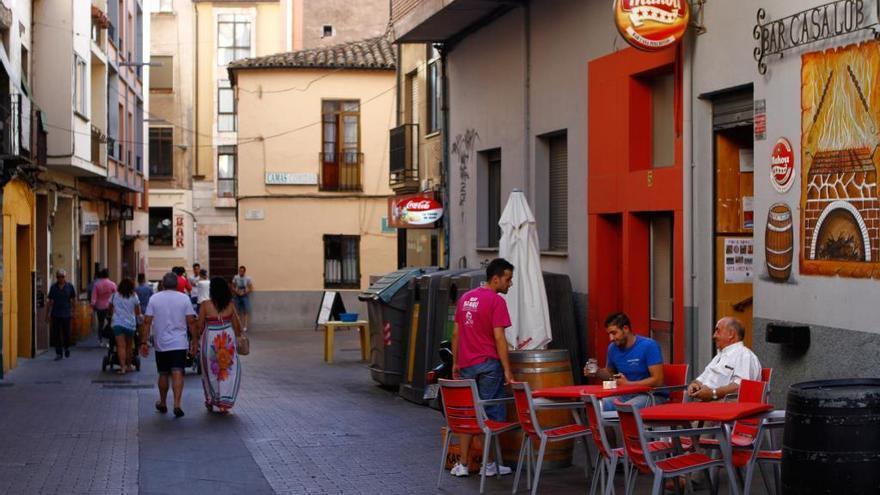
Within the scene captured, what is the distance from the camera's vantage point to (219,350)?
52.1ft

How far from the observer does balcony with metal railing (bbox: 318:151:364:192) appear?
39.0 metres

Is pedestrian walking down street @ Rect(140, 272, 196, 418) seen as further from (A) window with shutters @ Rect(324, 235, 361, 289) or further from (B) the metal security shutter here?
(A) window with shutters @ Rect(324, 235, 361, 289)

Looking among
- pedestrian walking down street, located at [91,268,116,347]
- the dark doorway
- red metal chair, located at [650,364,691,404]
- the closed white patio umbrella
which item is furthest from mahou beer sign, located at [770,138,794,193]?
the dark doorway

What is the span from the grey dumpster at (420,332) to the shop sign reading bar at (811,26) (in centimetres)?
651

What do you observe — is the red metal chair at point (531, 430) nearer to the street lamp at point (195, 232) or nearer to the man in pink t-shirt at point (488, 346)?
the man in pink t-shirt at point (488, 346)

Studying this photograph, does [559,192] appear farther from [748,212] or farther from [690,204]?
[748,212]

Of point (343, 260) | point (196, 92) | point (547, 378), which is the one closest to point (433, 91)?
point (547, 378)

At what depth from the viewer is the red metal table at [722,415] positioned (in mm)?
8125

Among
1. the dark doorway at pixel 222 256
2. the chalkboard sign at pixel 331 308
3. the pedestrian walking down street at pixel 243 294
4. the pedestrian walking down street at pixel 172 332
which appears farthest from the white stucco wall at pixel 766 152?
the dark doorway at pixel 222 256

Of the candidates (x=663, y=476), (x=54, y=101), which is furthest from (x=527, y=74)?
(x=54, y=101)

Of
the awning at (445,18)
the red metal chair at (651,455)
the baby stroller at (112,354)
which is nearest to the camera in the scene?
the red metal chair at (651,455)

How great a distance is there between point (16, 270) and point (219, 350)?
35.3 ft

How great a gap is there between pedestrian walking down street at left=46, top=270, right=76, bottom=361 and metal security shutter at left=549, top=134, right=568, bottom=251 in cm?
1181

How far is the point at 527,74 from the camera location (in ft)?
59.9
